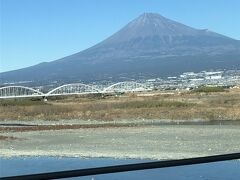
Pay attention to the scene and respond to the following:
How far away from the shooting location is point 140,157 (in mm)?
21719

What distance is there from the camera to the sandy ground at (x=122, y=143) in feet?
77.0

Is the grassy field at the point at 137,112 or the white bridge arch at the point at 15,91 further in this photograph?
the white bridge arch at the point at 15,91

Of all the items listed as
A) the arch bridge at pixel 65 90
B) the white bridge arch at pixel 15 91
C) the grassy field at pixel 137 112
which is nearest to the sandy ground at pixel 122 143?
the grassy field at pixel 137 112

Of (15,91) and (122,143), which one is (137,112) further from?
(15,91)

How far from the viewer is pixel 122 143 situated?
28453 millimetres

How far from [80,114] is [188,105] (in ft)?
37.8

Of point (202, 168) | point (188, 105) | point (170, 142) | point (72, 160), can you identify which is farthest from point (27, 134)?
point (188, 105)

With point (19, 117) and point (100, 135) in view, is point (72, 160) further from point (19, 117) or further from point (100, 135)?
point (19, 117)

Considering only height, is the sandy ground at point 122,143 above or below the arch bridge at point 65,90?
below

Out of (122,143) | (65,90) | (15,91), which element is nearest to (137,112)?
(122,143)

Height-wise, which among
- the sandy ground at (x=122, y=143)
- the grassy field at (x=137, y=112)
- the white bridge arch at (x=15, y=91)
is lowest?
the sandy ground at (x=122, y=143)

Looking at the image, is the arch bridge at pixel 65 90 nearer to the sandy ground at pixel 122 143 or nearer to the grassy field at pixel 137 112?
the grassy field at pixel 137 112

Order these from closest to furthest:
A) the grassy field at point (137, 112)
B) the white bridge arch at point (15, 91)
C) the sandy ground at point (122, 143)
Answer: the sandy ground at point (122, 143)
the grassy field at point (137, 112)
the white bridge arch at point (15, 91)

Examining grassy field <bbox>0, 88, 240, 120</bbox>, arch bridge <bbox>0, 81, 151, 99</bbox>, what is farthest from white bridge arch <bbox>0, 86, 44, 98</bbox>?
grassy field <bbox>0, 88, 240, 120</bbox>
